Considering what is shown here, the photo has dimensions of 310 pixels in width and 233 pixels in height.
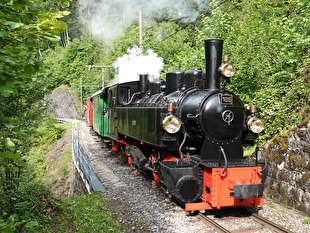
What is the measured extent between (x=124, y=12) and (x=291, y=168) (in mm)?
52425

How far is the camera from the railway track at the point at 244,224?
4.59 m

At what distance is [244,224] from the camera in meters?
4.88

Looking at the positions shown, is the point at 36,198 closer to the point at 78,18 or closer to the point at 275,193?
the point at 275,193

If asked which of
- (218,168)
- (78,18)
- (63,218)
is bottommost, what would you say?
(63,218)

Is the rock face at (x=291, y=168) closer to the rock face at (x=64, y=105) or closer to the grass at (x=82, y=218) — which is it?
the grass at (x=82, y=218)

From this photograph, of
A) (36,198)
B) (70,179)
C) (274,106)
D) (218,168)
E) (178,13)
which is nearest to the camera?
(218,168)

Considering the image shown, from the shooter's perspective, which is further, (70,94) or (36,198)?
(70,94)

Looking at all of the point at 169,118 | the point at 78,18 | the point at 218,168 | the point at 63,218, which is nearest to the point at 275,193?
the point at 218,168

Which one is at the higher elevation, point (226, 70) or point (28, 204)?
point (226, 70)

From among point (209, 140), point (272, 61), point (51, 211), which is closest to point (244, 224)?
point (209, 140)

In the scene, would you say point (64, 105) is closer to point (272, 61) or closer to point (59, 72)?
point (59, 72)

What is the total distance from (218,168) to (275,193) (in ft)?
7.44

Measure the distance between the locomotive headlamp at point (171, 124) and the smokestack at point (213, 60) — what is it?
988 millimetres

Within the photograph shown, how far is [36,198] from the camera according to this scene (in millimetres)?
5594
